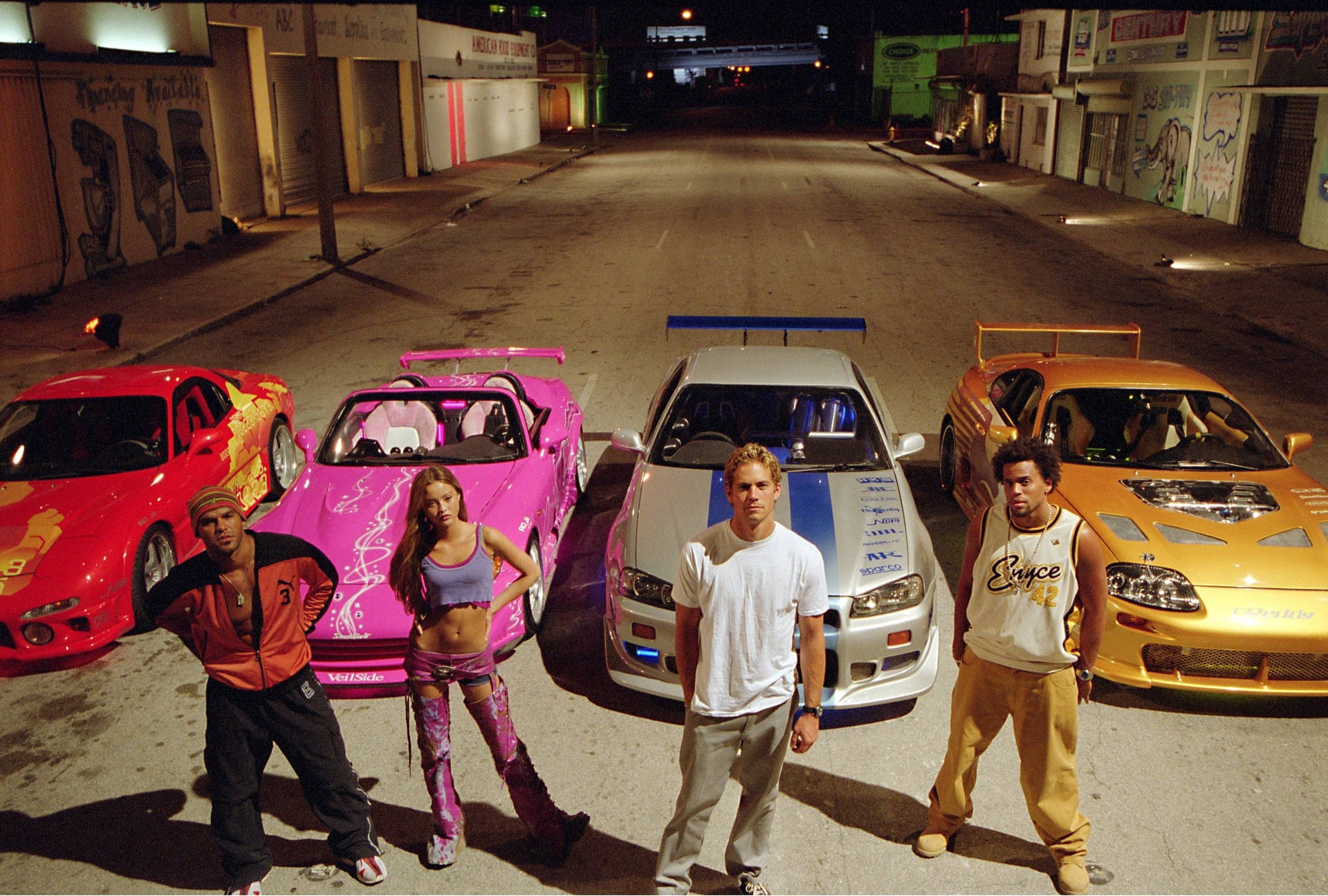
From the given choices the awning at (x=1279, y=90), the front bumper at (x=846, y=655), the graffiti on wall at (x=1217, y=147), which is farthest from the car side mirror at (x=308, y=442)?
the graffiti on wall at (x=1217, y=147)

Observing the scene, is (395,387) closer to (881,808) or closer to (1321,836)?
(881,808)

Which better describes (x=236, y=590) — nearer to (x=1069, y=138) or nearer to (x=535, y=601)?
(x=535, y=601)

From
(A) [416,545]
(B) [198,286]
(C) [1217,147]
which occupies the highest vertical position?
(C) [1217,147]

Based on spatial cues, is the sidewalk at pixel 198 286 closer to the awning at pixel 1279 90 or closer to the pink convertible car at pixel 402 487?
the pink convertible car at pixel 402 487

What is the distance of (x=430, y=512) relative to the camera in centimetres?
375

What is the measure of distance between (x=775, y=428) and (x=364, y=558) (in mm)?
2900

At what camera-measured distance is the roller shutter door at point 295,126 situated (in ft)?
84.7

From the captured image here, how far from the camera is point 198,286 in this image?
1727cm

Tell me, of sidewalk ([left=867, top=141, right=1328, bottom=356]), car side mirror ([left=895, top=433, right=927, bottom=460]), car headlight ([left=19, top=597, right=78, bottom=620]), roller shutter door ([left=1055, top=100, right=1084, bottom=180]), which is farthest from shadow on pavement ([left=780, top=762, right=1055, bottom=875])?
roller shutter door ([left=1055, top=100, right=1084, bottom=180])

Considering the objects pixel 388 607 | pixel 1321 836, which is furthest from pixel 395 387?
pixel 1321 836

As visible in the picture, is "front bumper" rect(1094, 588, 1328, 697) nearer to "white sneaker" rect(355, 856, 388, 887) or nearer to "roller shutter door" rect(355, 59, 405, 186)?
"white sneaker" rect(355, 856, 388, 887)

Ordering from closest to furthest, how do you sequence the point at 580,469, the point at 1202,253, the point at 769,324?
the point at 769,324, the point at 580,469, the point at 1202,253

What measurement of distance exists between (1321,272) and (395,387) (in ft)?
57.6

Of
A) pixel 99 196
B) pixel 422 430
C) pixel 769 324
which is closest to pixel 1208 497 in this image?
pixel 769 324
